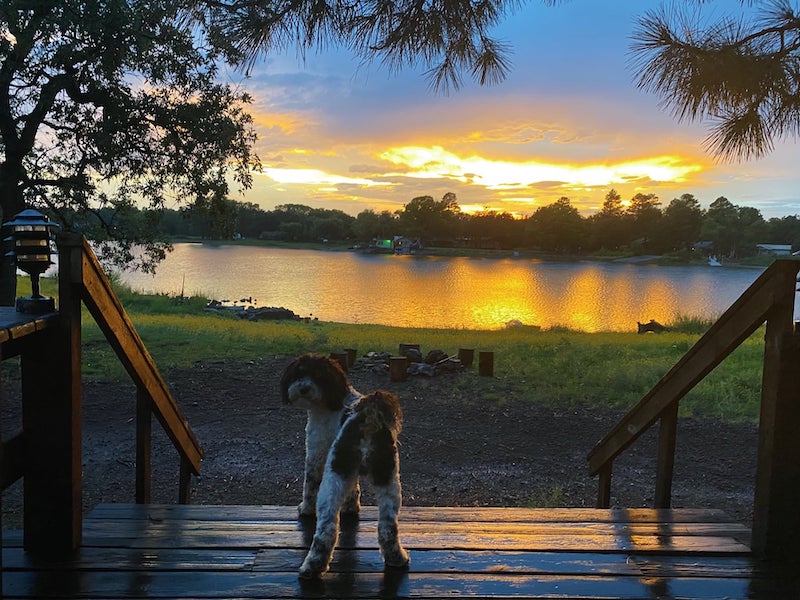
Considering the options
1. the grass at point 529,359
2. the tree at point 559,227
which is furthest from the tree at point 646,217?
the grass at point 529,359

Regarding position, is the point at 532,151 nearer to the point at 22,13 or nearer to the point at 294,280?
the point at 22,13

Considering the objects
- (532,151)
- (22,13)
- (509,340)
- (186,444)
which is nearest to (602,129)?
(532,151)

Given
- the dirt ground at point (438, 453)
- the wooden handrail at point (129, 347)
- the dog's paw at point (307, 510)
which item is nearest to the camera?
the wooden handrail at point (129, 347)

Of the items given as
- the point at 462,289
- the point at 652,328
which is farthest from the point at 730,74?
the point at 462,289

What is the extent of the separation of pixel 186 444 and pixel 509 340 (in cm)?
1003

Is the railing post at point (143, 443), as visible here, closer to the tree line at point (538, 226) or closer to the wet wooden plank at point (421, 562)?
the wet wooden plank at point (421, 562)

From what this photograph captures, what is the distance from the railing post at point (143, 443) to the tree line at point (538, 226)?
36280 millimetres

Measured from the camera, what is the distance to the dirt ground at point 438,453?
15.4 ft

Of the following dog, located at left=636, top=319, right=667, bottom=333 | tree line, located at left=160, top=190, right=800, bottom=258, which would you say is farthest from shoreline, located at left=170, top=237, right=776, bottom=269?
dog, located at left=636, top=319, right=667, bottom=333

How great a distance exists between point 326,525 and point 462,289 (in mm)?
26521

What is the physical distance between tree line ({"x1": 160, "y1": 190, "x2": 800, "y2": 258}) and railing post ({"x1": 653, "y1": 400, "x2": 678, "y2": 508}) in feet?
114

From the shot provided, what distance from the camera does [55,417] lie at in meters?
2.18

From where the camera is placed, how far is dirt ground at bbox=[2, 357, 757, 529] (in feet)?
15.4

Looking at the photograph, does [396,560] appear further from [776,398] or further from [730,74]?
[730,74]
